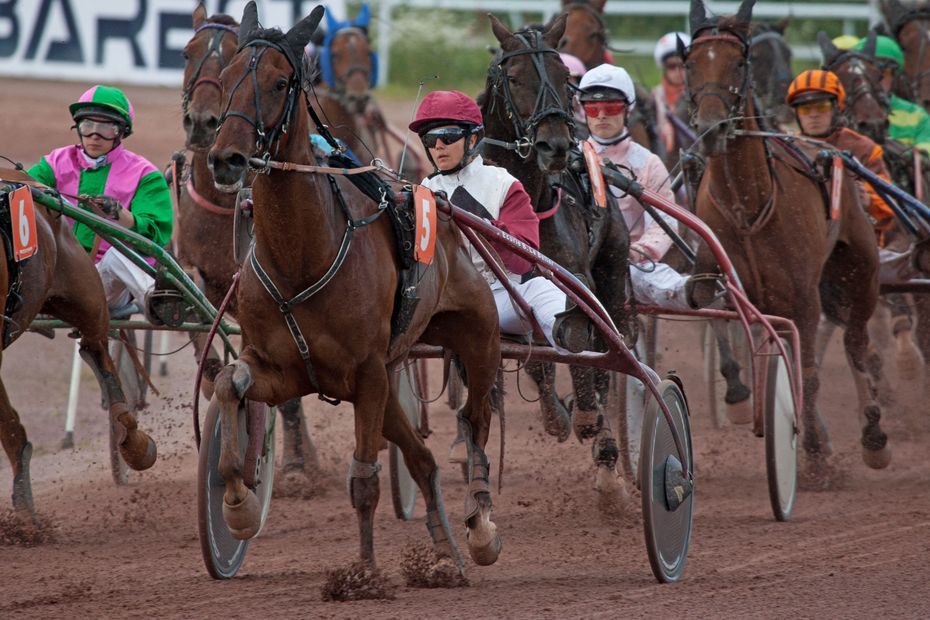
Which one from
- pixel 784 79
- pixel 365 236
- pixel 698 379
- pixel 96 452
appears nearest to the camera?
pixel 365 236

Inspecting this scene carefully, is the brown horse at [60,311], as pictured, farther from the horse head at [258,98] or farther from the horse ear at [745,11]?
the horse ear at [745,11]

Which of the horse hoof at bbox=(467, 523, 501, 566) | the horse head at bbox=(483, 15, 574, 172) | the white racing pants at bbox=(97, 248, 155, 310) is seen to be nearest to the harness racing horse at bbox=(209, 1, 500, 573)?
the horse hoof at bbox=(467, 523, 501, 566)

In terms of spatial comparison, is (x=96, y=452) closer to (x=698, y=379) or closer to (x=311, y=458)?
(x=311, y=458)

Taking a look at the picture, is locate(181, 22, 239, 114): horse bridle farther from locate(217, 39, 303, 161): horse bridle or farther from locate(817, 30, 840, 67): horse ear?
locate(817, 30, 840, 67): horse ear

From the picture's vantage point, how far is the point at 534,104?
6223 mm

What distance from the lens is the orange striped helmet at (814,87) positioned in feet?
27.8

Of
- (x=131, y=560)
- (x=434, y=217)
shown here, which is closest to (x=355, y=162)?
(x=434, y=217)

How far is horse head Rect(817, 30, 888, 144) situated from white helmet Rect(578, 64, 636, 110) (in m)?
2.10

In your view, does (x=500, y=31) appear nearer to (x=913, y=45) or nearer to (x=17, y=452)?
(x=17, y=452)

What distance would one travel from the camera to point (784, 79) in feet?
39.4

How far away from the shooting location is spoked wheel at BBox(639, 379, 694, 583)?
17.6ft

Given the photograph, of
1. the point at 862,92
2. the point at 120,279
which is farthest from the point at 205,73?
the point at 862,92

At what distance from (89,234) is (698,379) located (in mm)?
5131

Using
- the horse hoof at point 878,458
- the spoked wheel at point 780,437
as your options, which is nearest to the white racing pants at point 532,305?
the spoked wheel at point 780,437
